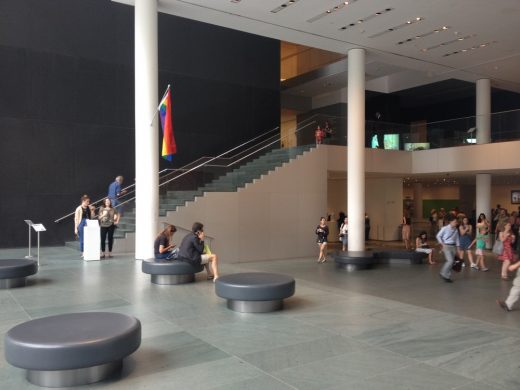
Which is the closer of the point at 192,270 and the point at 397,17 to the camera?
the point at 192,270

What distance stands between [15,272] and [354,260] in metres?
9.52

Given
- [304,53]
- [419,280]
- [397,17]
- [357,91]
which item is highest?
[304,53]

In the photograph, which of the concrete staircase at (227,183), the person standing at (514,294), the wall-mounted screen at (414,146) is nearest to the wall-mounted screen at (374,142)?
the wall-mounted screen at (414,146)

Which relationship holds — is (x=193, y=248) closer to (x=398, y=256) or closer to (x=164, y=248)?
(x=164, y=248)

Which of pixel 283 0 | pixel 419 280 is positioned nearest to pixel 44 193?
pixel 283 0

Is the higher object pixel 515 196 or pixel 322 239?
pixel 515 196

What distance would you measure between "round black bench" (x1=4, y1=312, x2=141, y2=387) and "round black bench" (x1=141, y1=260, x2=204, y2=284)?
16.5 feet

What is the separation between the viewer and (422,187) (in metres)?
38.2

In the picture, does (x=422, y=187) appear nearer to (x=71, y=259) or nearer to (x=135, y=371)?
(x=71, y=259)

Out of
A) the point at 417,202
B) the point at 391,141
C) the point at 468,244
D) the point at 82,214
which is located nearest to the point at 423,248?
the point at 468,244

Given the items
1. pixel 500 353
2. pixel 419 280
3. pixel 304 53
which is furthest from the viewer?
pixel 304 53

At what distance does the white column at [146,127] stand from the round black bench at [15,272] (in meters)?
4.00

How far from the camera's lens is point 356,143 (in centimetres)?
1823

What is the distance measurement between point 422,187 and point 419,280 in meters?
26.8
